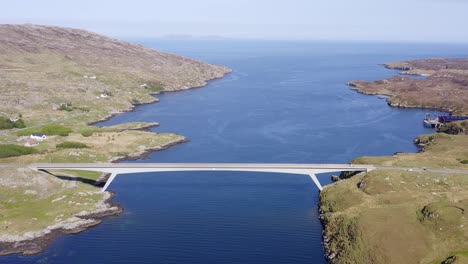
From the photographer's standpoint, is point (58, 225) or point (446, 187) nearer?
point (58, 225)

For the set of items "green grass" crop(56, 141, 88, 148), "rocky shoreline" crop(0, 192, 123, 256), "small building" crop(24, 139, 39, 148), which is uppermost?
"small building" crop(24, 139, 39, 148)

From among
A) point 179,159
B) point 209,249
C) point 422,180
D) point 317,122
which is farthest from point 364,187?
point 317,122

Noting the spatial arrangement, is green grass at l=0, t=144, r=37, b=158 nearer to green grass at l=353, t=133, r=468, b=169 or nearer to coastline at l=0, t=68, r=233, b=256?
coastline at l=0, t=68, r=233, b=256

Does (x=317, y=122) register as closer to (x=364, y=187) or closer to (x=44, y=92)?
(x=364, y=187)

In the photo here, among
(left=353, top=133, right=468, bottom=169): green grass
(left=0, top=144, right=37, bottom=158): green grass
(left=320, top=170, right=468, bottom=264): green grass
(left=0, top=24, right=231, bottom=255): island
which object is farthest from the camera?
(left=0, top=144, right=37, bottom=158): green grass

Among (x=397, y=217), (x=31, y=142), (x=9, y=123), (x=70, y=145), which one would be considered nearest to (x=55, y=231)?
(x=70, y=145)

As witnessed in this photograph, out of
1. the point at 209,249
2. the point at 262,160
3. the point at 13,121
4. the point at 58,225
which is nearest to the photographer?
the point at 209,249

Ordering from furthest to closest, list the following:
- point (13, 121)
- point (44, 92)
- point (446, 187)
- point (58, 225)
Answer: point (44, 92), point (13, 121), point (446, 187), point (58, 225)

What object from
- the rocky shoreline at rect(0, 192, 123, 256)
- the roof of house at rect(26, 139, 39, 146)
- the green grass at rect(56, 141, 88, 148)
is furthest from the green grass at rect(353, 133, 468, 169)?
the roof of house at rect(26, 139, 39, 146)

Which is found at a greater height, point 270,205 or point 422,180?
point 422,180
